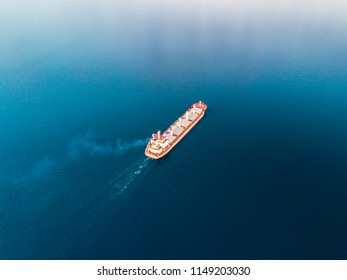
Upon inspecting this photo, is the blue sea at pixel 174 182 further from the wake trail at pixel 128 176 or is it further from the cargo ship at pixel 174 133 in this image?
the cargo ship at pixel 174 133

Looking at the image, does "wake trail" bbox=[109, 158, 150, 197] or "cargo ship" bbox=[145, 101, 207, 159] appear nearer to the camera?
"wake trail" bbox=[109, 158, 150, 197]

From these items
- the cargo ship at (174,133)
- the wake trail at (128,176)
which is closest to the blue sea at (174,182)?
the wake trail at (128,176)

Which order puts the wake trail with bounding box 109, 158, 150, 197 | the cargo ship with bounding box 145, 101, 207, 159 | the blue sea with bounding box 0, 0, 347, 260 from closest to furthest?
the blue sea with bounding box 0, 0, 347, 260 < the wake trail with bounding box 109, 158, 150, 197 < the cargo ship with bounding box 145, 101, 207, 159

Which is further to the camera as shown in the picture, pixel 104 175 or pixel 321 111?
pixel 321 111

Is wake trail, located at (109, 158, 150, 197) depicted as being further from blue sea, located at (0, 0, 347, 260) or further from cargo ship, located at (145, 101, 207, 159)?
cargo ship, located at (145, 101, 207, 159)

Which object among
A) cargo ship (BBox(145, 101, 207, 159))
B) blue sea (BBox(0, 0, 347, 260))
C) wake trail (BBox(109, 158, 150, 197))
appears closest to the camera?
blue sea (BBox(0, 0, 347, 260))

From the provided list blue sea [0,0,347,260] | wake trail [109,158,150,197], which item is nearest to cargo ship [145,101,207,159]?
blue sea [0,0,347,260]

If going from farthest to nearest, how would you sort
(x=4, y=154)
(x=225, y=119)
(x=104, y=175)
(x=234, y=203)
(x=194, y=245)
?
(x=225, y=119) → (x=4, y=154) → (x=104, y=175) → (x=234, y=203) → (x=194, y=245)

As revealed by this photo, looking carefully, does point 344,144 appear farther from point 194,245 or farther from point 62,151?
point 62,151

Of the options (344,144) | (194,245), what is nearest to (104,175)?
(194,245)

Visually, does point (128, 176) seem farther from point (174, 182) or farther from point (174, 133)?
point (174, 133)
